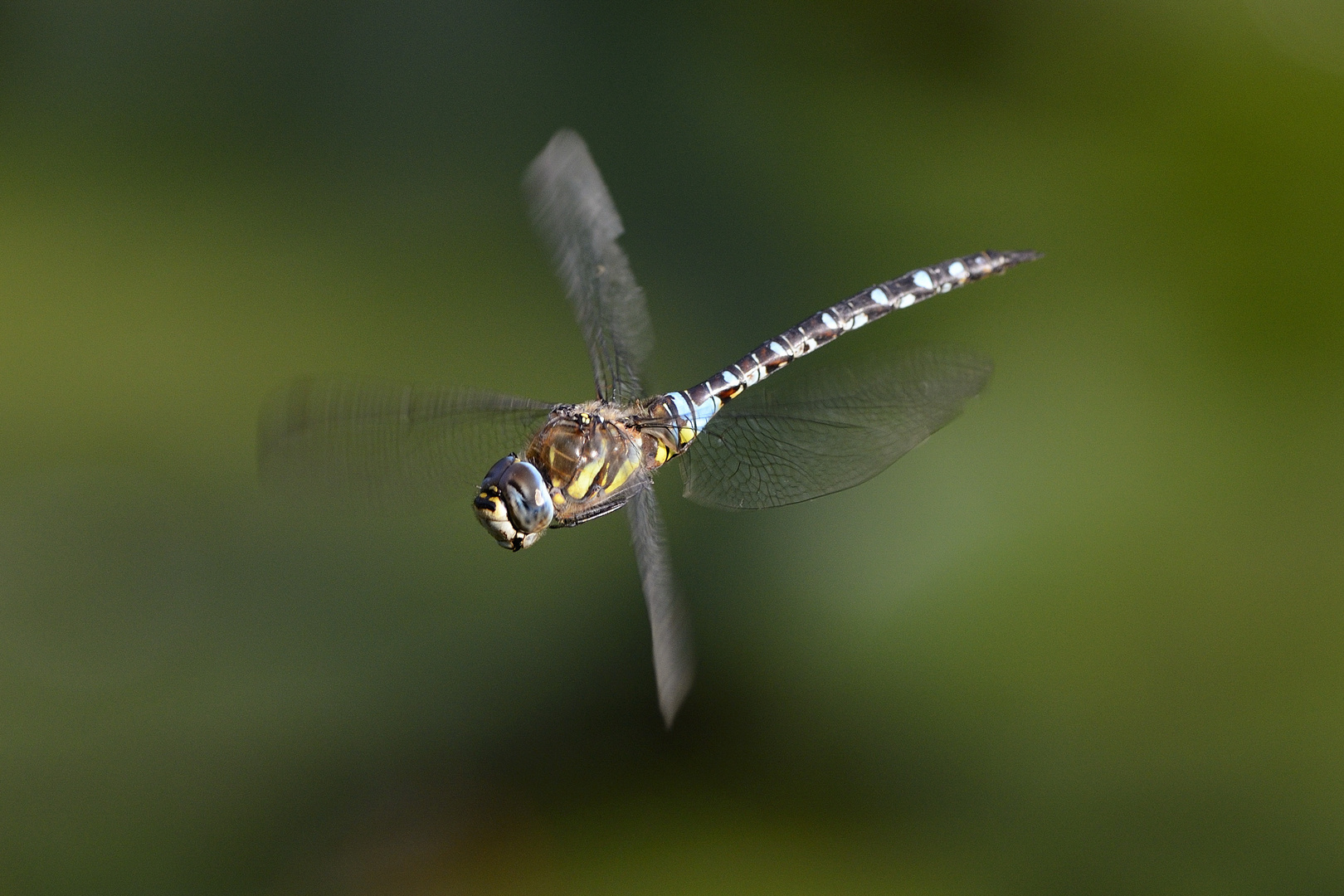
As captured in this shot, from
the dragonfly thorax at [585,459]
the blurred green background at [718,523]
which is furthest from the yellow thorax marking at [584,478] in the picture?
the blurred green background at [718,523]

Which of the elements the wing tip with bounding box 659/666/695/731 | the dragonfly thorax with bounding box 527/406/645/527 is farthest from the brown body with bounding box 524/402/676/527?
the wing tip with bounding box 659/666/695/731

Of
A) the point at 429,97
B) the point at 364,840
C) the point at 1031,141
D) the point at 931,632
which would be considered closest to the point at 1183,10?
the point at 1031,141

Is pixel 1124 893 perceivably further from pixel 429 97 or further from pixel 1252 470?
pixel 429 97

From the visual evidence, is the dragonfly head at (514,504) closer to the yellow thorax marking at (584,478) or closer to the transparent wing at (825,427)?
the yellow thorax marking at (584,478)

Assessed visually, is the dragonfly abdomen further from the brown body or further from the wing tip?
the wing tip

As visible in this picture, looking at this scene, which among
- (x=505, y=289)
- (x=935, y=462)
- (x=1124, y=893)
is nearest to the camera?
(x=1124, y=893)
